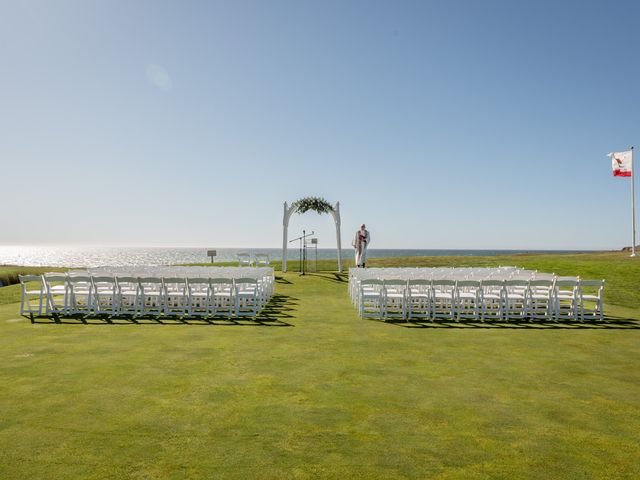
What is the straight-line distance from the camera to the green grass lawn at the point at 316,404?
3.76 metres

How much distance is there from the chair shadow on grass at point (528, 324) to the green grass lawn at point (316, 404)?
39.6 inches

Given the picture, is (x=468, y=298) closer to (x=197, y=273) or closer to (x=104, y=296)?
(x=197, y=273)

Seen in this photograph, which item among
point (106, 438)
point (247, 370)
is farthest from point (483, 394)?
point (106, 438)

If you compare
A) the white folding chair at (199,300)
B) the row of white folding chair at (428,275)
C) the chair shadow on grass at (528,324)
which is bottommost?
the chair shadow on grass at (528,324)

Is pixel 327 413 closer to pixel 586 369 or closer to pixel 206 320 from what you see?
pixel 586 369

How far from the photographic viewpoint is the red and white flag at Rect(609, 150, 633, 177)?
27.0m

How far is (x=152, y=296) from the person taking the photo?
42.2 ft

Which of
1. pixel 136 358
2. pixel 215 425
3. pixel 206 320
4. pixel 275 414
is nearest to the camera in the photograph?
pixel 215 425

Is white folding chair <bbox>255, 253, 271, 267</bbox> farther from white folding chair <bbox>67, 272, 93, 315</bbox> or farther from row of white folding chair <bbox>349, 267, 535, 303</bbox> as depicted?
white folding chair <bbox>67, 272, 93, 315</bbox>

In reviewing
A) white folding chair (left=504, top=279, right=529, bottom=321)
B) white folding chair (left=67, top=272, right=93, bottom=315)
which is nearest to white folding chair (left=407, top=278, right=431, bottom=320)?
white folding chair (left=504, top=279, right=529, bottom=321)

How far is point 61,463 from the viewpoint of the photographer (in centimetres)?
370

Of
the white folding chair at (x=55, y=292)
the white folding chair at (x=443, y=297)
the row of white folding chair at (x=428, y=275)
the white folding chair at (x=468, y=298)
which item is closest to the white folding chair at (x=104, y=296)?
the white folding chair at (x=55, y=292)

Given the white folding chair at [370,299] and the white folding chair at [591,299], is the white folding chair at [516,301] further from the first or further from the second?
the white folding chair at [370,299]

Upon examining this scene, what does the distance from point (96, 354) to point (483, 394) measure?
5891mm
